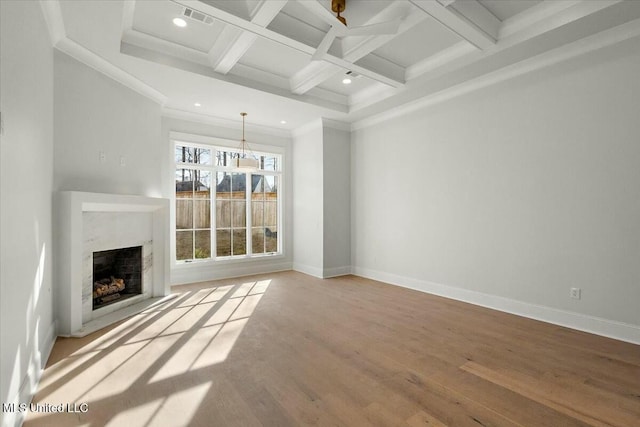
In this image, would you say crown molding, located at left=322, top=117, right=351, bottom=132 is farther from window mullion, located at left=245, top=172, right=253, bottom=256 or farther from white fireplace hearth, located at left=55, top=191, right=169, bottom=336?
white fireplace hearth, located at left=55, top=191, right=169, bottom=336

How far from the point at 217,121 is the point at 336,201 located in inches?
110

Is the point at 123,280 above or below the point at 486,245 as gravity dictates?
below

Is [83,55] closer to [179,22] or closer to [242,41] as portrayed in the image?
[179,22]

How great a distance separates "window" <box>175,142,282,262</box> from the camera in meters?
5.79

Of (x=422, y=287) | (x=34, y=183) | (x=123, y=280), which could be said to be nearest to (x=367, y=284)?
(x=422, y=287)

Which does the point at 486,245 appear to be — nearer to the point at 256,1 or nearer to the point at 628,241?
the point at 628,241

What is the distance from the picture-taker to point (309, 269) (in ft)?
21.1

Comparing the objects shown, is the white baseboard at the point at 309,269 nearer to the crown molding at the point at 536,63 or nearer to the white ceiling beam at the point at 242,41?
the crown molding at the point at 536,63

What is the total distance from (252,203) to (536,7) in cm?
535


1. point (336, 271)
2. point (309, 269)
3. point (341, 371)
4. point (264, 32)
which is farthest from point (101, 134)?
point (336, 271)

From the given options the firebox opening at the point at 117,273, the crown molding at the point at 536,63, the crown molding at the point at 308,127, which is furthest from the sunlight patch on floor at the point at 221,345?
the crown molding at the point at 536,63

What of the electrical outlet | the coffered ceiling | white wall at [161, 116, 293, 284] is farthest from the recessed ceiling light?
the electrical outlet

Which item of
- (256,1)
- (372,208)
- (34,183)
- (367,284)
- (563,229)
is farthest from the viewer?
(372,208)

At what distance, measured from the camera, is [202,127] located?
19.3 feet
